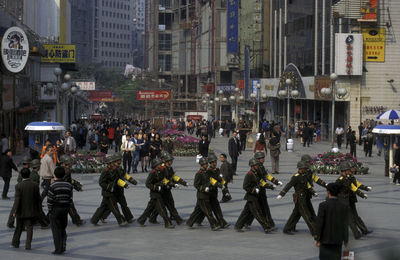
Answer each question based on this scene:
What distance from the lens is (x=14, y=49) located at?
32.8 metres

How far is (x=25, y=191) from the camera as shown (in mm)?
12117

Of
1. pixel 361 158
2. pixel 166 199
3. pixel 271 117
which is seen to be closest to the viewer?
pixel 166 199

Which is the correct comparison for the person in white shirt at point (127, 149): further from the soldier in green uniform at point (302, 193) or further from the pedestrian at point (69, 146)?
the soldier in green uniform at point (302, 193)

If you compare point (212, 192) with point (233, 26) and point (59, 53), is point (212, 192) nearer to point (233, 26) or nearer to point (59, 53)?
point (59, 53)

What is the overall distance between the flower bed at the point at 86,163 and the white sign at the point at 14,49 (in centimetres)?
815

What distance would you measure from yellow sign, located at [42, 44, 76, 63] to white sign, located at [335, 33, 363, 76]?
1842 centimetres

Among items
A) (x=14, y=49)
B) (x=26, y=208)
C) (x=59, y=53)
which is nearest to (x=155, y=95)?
(x=59, y=53)

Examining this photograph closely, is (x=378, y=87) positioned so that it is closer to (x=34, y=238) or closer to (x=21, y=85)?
(x=21, y=85)

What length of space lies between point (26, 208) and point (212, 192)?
11.8 ft

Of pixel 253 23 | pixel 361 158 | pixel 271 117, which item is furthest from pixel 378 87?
pixel 253 23

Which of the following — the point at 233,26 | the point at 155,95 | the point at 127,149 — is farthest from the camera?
the point at 233,26

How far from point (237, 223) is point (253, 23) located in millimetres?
64219

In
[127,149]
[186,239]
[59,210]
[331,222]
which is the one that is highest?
[331,222]

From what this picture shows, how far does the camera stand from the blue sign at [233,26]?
84.7 m
